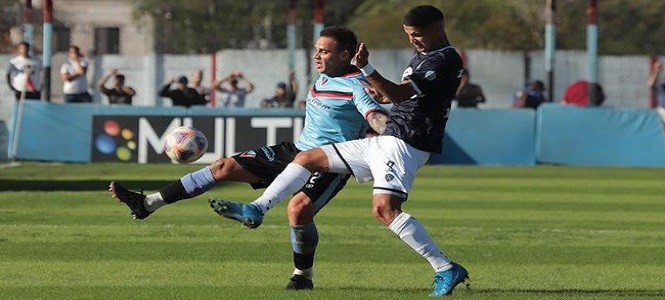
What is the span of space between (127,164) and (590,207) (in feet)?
33.4

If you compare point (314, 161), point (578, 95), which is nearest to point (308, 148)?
point (314, 161)

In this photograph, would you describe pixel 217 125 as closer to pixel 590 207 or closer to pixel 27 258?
pixel 590 207

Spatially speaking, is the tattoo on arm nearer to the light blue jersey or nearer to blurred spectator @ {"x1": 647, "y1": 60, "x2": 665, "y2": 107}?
the light blue jersey

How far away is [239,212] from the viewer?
10.2m

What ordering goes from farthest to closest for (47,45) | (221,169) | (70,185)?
(47,45)
(70,185)
(221,169)

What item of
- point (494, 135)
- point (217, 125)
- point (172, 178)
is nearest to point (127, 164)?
point (217, 125)

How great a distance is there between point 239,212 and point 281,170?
3.63ft

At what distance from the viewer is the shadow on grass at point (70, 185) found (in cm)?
Answer: 2092

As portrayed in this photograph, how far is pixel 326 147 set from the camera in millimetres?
10766

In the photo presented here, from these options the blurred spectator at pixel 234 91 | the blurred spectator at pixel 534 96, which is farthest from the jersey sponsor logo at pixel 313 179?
the blurred spectator at pixel 234 91

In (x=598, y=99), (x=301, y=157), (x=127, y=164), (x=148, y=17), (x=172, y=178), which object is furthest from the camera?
(x=148, y=17)

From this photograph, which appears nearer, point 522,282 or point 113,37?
point 522,282

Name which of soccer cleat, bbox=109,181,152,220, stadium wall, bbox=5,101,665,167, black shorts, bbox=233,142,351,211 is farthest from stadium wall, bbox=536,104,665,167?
soccer cleat, bbox=109,181,152,220

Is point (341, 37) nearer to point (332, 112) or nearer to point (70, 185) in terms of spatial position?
point (332, 112)
